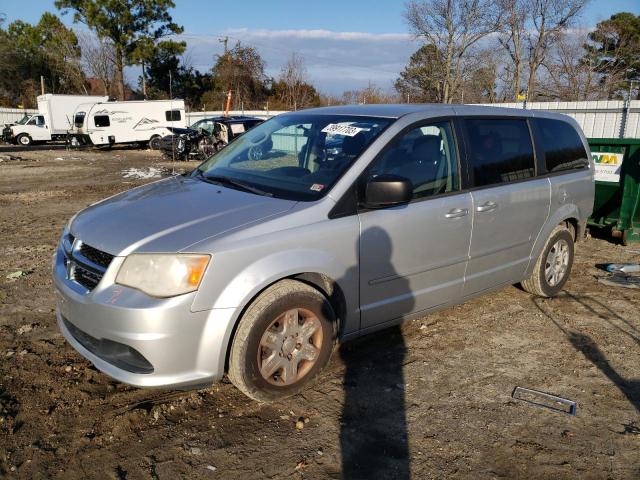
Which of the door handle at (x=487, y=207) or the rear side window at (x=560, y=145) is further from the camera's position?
the rear side window at (x=560, y=145)

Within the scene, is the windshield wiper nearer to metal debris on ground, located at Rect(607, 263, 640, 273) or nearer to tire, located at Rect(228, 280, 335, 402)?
tire, located at Rect(228, 280, 335, 402)

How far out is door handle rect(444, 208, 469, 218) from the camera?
392 centimetres

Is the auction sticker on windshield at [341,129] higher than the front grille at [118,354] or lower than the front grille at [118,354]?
higher

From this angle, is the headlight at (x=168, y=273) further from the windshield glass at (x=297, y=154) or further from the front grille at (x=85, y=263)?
the windshield glass at (x=297, y=154)

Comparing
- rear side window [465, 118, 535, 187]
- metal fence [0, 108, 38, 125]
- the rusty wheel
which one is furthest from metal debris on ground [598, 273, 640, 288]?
metal fence [0, 108, 38, 125]

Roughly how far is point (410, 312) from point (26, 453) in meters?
2.54

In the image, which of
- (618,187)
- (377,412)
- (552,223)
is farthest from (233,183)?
(618,187)

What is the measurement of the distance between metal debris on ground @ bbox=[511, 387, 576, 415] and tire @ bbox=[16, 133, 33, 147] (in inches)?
1264

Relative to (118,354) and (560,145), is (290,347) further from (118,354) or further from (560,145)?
Answer: (560,145)

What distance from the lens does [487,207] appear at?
419cm

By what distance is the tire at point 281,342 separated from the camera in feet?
9.95

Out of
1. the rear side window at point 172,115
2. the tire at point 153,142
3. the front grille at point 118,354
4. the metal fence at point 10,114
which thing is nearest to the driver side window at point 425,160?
the front grille at point 118,354

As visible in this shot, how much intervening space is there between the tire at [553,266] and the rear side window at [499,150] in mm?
836

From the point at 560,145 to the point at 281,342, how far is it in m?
3.48
